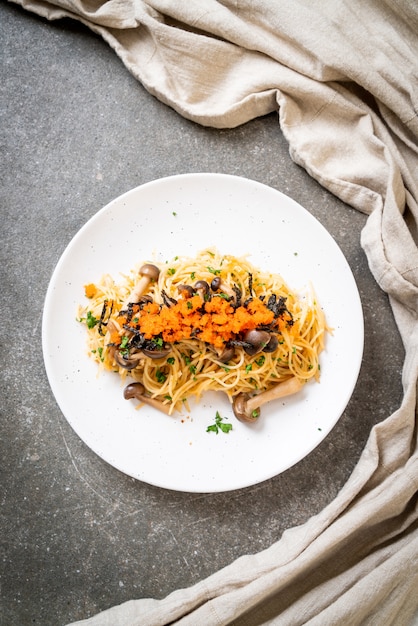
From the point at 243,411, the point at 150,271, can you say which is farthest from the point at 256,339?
the point at 150,271

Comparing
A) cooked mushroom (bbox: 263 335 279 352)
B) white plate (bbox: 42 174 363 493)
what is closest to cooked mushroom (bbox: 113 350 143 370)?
white plate (bbox: 42 174 363 493)

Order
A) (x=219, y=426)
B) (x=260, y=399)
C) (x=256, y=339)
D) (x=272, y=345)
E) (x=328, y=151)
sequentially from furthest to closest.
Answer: (x=328, y=151) → (x=219, y=426) → (x=260, y=399) → (x=272, y=345) → (x=256, y=339)

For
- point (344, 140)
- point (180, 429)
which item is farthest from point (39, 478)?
point (344, 140)

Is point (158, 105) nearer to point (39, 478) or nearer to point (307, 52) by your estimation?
point (307, 52)

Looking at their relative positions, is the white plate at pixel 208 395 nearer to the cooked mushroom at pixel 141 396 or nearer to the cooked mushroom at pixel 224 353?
the cooked mushroom at pixel 141 396

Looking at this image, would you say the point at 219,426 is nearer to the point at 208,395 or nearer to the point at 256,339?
the point at 208,395

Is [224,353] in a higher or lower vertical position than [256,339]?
lower
